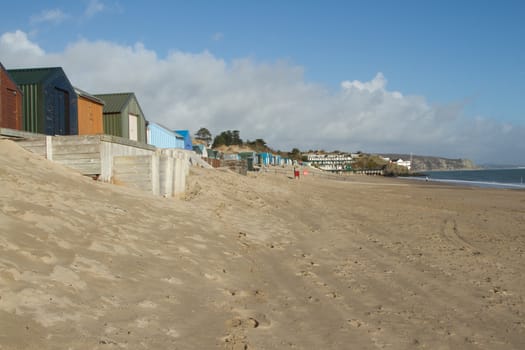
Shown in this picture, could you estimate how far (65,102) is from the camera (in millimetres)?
16391

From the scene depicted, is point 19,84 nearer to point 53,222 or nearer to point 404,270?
point 53,222

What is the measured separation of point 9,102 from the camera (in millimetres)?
13375

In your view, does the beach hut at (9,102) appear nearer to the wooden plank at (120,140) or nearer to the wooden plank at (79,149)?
the wooden plank at (79,149)

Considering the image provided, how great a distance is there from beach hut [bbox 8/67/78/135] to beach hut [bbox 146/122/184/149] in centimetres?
1120

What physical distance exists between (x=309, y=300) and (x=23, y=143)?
351 inches

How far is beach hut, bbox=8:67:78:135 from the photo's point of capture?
14.6 metres

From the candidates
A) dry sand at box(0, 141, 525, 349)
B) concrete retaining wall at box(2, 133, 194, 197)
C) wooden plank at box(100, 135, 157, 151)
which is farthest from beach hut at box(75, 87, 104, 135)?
dry sand at box(0, 141, 525, 349)

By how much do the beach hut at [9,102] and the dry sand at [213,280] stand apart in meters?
3.55

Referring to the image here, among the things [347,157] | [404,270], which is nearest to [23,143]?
[404,270]

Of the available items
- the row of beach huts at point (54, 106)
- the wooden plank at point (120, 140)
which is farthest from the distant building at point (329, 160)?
the wooden plank at point (120, 140)

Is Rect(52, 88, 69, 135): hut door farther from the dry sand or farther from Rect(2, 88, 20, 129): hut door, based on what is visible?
the dry sand

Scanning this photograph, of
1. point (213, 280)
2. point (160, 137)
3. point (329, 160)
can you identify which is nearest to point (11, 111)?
point (213, 280)

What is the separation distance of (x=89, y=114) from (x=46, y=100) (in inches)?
153

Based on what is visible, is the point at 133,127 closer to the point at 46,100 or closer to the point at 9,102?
→ the point at 46,100
